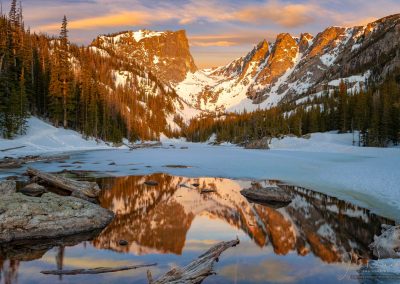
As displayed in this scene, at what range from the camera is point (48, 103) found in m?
77.9

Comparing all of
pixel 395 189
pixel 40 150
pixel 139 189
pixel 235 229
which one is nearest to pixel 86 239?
pixel 235 229

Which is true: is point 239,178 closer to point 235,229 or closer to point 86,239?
point 235,229

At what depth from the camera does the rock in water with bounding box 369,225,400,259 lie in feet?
34.9

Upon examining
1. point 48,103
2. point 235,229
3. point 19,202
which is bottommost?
point 235,229

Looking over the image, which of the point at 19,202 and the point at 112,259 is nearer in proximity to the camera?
the point at 112,259

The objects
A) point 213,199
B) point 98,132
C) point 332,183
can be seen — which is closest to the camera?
point 213,199

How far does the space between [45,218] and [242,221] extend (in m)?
8.04

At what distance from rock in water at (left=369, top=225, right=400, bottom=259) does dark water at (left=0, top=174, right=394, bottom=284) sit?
427mm

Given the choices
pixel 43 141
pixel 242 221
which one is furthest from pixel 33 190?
pixel 43 141

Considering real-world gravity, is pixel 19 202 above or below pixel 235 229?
above

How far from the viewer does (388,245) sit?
10.9 metres

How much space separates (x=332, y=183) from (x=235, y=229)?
14.0m

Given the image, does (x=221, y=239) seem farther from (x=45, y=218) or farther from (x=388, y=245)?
(x=45, y=218)

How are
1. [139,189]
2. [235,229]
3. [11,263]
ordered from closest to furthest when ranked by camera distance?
1. [11,263]
2. [235,229]
3. [139,189]
